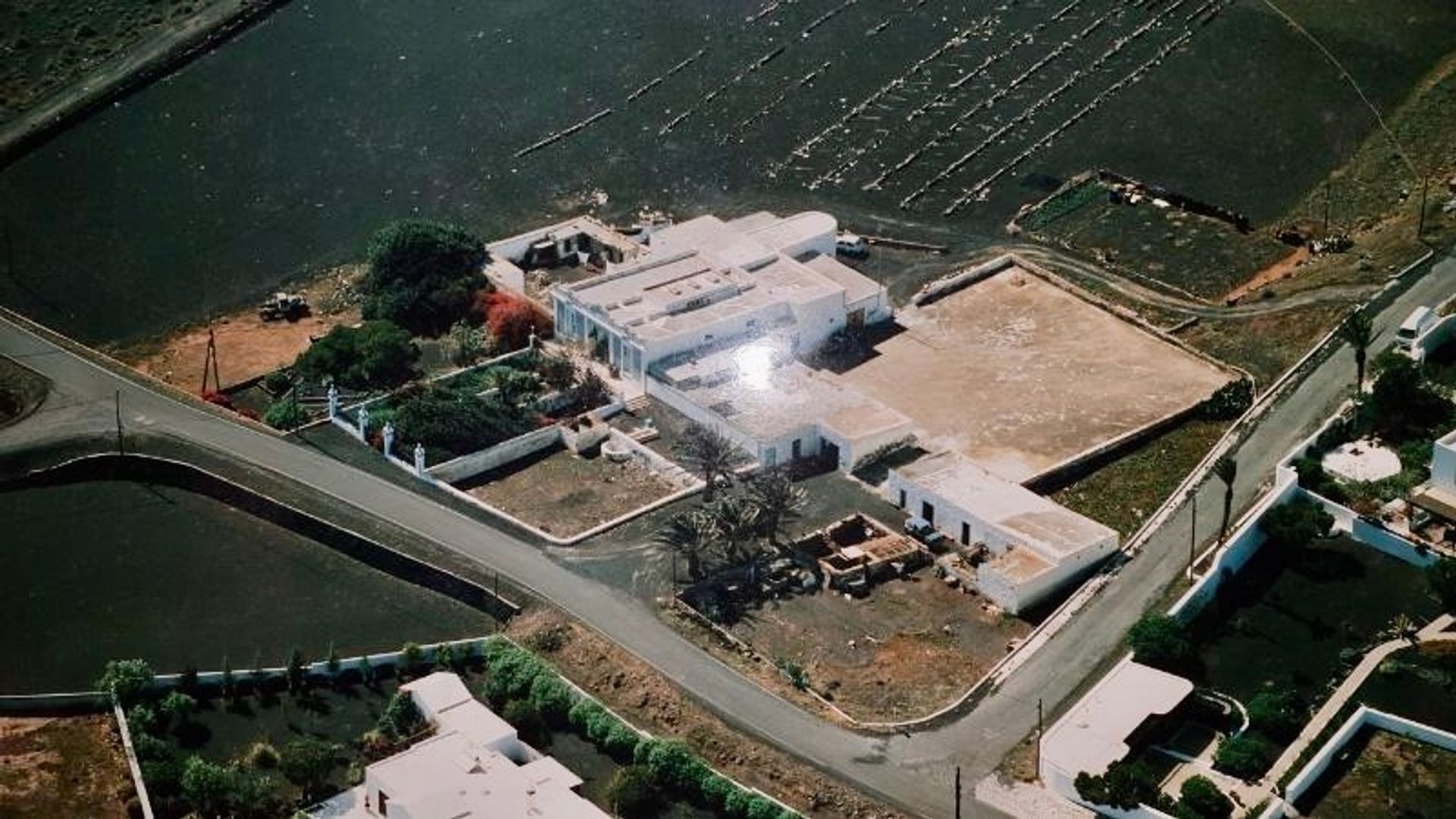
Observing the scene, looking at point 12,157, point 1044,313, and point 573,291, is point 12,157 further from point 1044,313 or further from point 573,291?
point 1044,313

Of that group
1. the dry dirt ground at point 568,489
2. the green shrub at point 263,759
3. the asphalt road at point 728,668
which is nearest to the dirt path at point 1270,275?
the asphalt road at point 728,668

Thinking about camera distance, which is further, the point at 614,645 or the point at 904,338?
the point at 904,338

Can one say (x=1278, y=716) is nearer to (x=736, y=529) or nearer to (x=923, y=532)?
(x=923, y=532)

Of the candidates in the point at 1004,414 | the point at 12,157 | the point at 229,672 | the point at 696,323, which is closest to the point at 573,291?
the point at 696,323

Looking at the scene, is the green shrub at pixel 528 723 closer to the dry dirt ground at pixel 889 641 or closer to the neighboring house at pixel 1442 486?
the dry dirt ground at pixel 889 641

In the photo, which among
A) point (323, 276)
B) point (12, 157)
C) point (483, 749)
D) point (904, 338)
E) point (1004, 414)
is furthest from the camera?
point (12, 157)

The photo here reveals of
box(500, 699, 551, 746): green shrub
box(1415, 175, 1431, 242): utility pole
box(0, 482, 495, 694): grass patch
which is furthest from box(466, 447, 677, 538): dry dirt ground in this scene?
box(1415, 175, 1431, 242): utility pole
